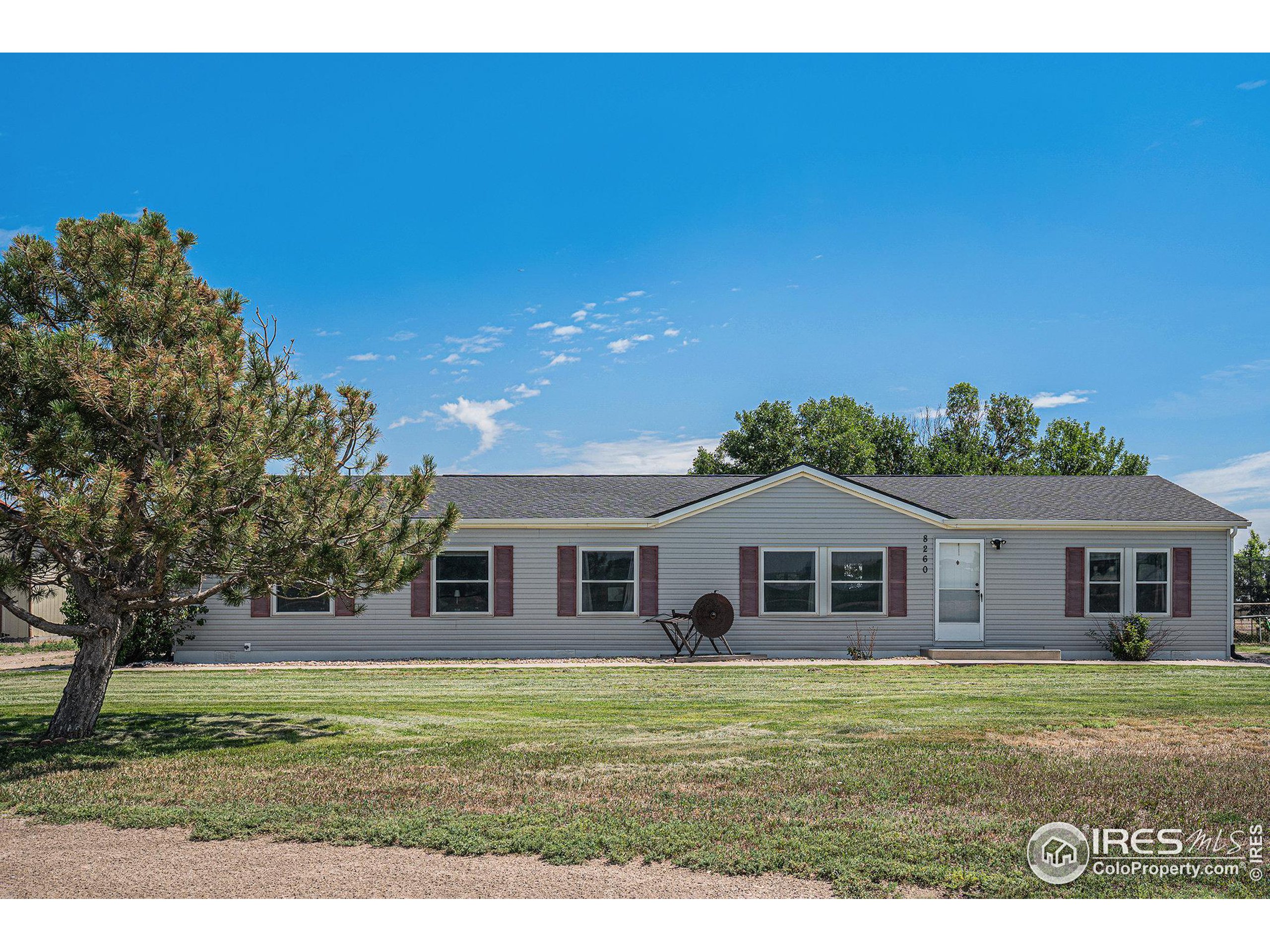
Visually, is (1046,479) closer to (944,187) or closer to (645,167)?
(944,187)

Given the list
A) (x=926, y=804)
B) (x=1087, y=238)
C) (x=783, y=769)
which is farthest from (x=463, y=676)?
(x=1087, y=238)

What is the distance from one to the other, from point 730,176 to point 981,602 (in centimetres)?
916

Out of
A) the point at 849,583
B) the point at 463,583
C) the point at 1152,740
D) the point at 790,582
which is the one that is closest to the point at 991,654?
the point at 849,583

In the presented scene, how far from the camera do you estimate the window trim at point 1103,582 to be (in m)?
16.9

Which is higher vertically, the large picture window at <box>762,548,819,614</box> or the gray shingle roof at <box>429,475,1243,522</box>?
the gray shingle roof at <box>429,475,1243,522</box>

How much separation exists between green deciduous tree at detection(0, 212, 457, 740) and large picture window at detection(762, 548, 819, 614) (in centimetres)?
865

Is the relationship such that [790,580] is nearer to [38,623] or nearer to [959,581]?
[959,581]

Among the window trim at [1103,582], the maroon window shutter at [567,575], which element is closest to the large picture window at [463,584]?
the maroon window shutter at [567,575]

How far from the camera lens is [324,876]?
460 centimetres

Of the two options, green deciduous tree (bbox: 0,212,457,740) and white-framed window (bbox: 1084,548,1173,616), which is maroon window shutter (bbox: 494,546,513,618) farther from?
white-framed window (bbox: 1084,548,1173,616)

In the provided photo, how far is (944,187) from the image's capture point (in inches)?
587

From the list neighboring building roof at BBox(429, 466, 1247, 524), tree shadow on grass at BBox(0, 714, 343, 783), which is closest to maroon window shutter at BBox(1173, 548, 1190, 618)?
neighboring building roof at BBox(429, 466, 1247, 524)

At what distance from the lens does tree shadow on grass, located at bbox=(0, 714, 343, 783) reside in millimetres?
7445

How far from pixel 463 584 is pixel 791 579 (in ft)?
20.1
